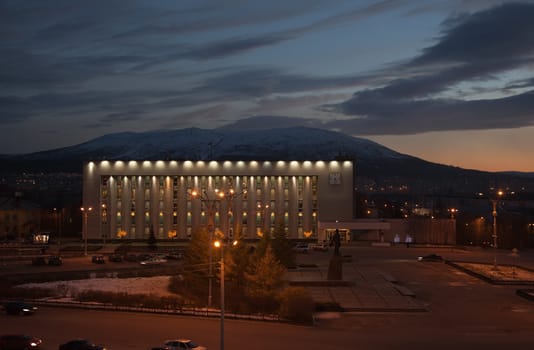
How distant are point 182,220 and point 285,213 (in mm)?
13716

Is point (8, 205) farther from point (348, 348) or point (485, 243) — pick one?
point (348, 348)

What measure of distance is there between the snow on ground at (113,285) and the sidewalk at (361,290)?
29.3 feet

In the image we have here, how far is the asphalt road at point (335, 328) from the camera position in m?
26.6

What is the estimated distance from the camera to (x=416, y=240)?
86000 millimetres

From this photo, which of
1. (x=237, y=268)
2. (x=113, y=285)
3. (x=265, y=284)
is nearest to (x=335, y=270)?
(x=237, y=268)

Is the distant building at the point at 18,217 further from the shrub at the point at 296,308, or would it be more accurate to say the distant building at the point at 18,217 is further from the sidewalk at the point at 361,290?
the shrub at the point at 296,308

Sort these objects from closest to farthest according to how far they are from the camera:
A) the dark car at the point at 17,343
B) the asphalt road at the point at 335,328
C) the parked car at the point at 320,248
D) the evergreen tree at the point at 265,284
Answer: the dark car at the point at 17,343 → the asphalt road at the point at 335,328 → the evergreen tree at the point at 265,284 → the parked car at the point at 320,248

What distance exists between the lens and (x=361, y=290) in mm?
41656

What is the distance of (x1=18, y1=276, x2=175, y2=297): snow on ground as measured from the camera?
40.6 m

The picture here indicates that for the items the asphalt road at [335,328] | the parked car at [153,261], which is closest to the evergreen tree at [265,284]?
the asphalt road at [335,328]

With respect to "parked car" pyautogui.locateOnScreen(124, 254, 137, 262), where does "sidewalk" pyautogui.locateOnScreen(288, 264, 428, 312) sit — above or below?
below

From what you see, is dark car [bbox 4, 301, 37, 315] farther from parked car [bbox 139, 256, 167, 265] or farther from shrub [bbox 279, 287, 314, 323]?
parked car [bbox 139, 256, 167, 265]

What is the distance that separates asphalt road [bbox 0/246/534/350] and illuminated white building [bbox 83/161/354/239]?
4988 cm

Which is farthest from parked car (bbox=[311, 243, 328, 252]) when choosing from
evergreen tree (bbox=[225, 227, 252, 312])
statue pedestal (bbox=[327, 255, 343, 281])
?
evergreen tree (bbox=[225, 227, 252, 312])
